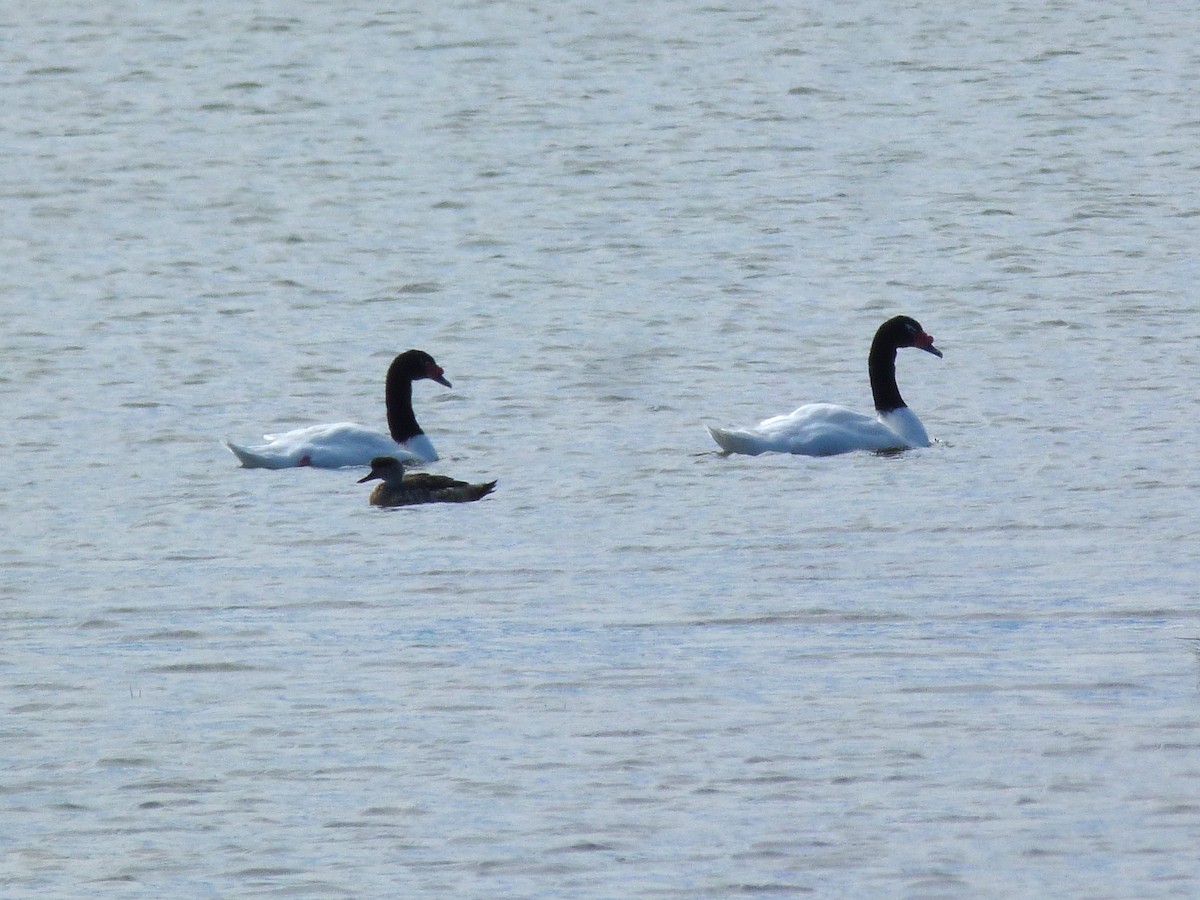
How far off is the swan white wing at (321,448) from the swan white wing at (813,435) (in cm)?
189

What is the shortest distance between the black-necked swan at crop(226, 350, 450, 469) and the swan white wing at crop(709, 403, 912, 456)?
6.00 feet

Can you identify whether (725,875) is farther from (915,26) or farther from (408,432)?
(915,26)

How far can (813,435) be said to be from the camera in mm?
14141

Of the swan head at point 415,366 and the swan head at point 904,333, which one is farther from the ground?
the swan head at point 415,366

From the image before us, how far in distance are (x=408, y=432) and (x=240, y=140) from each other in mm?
14589

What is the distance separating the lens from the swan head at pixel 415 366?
594 inches

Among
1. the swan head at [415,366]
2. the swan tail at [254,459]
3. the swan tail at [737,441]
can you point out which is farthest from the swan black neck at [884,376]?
the swan tail at [254,459]

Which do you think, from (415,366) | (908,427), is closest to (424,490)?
(415,366)

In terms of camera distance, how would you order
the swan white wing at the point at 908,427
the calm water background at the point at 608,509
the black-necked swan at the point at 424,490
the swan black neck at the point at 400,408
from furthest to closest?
1. the swan black neck at the point at 400,408
2. the swan white wing at the point at 908,427
3. the black-necked swan at the point at 424,490
4. the calm water background at the point at 608,509

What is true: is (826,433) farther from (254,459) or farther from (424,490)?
(254,459)

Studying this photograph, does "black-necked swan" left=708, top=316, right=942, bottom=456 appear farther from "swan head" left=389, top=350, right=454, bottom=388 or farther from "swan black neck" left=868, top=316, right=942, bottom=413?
"swan head" left=389, top=350, right=454, bottom=388

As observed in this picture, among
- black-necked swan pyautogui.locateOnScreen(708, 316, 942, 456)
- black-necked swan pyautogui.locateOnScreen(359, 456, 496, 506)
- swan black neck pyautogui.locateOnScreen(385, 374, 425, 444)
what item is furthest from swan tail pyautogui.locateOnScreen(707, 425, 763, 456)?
swan black neck pyautogui.locateOnScreen(385, 374, 425, 444)

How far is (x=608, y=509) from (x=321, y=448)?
2.15m

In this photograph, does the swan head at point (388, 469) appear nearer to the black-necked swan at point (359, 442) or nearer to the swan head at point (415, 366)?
the black-necked swan at point (359, 442)
